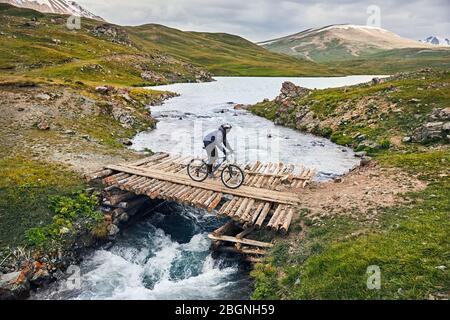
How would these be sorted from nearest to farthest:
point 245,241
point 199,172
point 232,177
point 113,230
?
point 245,241 < point 113,230 < point 232,177 < point 199,172

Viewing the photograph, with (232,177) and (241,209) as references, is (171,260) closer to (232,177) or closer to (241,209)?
(241,209)

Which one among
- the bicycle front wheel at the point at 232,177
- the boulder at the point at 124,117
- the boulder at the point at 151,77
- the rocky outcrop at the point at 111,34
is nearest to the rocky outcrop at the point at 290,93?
the boulder at the point at 124,117

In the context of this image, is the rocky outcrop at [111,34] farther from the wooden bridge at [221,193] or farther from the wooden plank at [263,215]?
the wooden plank at [263,215]

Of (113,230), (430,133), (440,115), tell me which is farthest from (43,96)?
(440,115)

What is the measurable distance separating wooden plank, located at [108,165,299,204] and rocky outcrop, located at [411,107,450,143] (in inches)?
669

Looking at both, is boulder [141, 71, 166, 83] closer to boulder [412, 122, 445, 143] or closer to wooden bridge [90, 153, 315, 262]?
wooden bridge [90, 153, 315, 262]

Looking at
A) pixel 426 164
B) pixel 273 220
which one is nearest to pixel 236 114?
pixel 426 164

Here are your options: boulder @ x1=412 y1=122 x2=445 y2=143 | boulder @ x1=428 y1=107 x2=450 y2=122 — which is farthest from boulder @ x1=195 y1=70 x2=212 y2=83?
boulder @ x1=412 y1=122 x2=445 y2=143

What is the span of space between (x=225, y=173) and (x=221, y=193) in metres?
1.31

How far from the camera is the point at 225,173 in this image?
20.2m

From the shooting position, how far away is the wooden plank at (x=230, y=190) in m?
18.9

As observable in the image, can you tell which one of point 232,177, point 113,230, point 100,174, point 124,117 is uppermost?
point 124,117

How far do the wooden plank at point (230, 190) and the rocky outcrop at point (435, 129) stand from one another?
16989 millimetres
